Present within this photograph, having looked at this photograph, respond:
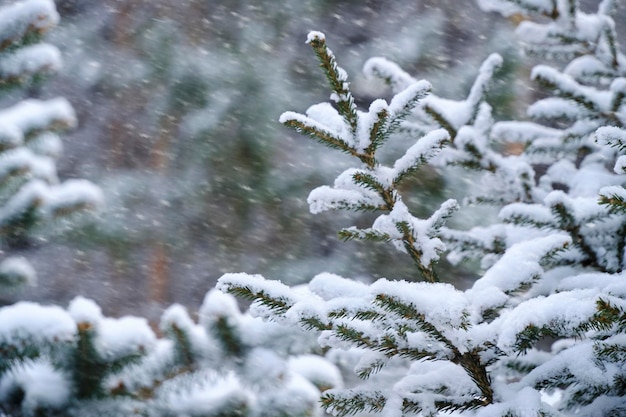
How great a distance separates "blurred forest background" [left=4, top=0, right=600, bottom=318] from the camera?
6.19 m

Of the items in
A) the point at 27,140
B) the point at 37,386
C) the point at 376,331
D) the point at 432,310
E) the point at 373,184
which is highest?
the point at 373,184

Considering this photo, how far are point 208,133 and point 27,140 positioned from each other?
4.43m

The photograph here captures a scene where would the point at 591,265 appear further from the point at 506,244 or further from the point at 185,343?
the point at 185,343

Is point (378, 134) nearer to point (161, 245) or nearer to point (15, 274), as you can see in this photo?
point (15, 274)

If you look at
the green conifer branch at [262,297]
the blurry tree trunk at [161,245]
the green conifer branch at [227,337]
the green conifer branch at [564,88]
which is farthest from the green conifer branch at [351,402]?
the blurry tree trunk at [161,245]

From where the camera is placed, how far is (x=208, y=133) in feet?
20.7

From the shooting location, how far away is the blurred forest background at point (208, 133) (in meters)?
6.19

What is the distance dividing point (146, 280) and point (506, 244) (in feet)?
16.2

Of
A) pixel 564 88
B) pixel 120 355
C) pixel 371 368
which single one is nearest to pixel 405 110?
pixel 371 368

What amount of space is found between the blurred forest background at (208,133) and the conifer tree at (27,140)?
3.82 metres

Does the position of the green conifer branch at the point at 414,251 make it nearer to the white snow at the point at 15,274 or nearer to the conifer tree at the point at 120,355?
the conifer tree at the point at 120,355

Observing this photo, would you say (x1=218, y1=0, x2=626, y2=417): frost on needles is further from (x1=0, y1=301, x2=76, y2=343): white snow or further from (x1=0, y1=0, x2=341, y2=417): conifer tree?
(x1=0, y1=301, x2=76, y2=343): white snow

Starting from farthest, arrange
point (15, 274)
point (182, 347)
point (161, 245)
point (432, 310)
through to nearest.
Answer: point (161, 245), point (15, 274), point (182, 347), point (432, 310)

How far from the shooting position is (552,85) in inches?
87.7
